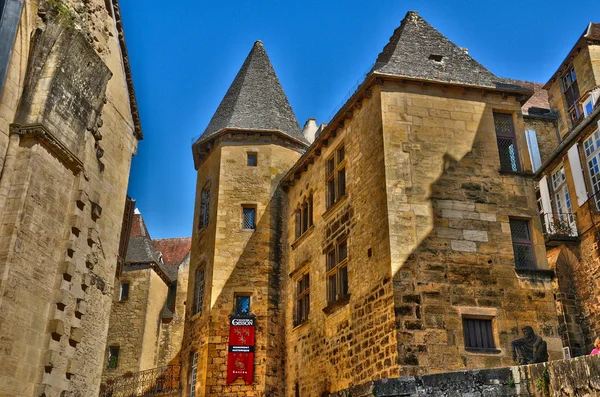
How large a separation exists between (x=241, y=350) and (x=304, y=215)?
385 cm

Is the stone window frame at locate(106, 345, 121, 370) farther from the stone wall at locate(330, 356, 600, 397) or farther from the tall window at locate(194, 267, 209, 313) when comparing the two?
the stone wall at locate(330, 356, 600, 397)

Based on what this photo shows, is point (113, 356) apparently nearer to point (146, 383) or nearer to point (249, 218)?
point (146, 383)

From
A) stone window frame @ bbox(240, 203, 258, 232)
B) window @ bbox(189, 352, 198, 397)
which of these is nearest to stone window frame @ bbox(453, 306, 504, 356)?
stone window frame @ bbox(240, 203, 258, 232)

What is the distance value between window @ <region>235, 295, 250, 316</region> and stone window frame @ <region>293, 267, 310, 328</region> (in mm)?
1341

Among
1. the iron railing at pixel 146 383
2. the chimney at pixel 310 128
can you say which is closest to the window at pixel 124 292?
the iron railing at pixel 146 383

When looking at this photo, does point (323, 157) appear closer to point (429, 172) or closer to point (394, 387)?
point (429, 172)

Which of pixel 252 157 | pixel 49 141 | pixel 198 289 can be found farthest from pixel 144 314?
pixel 49 141

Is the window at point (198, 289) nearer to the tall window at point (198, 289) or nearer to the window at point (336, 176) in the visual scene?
the tall window at point (198, 289)

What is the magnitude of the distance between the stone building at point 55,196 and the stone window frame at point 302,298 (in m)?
6.05

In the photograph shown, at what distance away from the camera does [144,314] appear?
25.5 metres

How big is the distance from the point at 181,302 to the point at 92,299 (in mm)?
17073

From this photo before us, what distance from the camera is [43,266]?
8789mm

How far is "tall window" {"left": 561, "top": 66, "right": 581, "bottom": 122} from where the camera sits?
21.3m

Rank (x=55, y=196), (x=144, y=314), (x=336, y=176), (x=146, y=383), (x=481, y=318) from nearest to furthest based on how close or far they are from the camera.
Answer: (x=55, y=196), (x=481, y=318), (x=336, y=176), (x=146, y=383), (x=144, y=314)
